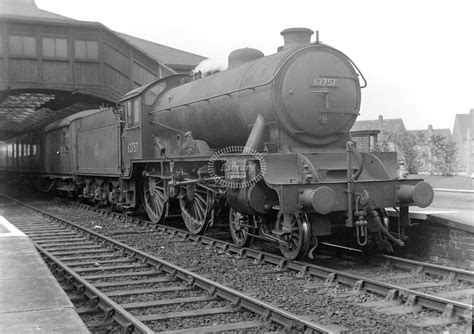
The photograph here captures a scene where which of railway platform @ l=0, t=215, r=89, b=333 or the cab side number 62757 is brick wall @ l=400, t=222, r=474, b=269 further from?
the cab side number 62757

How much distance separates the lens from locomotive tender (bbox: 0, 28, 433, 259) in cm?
702

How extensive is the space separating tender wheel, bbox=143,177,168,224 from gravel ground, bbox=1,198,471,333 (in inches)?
63.7

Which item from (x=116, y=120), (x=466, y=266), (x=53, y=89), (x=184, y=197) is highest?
(x=53, y=89)

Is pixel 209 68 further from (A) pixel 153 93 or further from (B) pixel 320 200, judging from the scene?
(B) pixel 320 200

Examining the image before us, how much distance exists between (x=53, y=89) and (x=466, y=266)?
16.8 m

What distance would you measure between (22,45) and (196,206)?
12.7 meters

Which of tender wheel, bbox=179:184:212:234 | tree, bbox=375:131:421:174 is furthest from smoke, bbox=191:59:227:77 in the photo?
tree, bbox=375:131:421:174

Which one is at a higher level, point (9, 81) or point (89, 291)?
point (9, 81)

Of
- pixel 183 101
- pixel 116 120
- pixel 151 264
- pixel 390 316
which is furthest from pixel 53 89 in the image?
pixel 390 316

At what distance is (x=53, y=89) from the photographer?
19.8m

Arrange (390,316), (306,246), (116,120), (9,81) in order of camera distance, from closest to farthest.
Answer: (390,316)
(306,246)
(116,120)
(9,81)

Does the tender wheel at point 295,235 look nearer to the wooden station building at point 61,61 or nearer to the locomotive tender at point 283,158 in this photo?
the locomotive tender at point 283,158

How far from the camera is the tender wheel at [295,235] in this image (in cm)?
691

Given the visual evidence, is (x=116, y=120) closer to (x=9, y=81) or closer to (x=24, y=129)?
(x=9, y=81)
